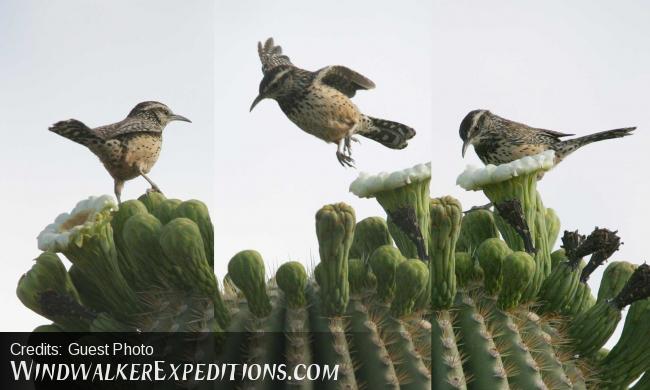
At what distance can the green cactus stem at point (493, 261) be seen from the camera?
2.09 m

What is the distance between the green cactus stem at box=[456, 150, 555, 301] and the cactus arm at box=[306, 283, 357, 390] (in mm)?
520

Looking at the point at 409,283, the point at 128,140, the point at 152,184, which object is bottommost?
the point at 409,283

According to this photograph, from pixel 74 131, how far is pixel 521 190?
41.5 inches

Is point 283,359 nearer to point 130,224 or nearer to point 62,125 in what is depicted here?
point 130,224

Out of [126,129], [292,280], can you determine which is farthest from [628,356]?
[126,129]

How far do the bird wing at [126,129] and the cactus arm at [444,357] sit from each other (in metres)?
0.81

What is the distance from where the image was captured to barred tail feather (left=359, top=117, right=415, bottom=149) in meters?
2.40

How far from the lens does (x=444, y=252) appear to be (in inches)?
82.5

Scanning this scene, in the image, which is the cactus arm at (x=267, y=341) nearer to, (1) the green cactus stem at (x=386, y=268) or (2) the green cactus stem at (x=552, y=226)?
(1) the green cactus stem at (x=386, y=268)

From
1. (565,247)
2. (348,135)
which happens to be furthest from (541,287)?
(348,135)

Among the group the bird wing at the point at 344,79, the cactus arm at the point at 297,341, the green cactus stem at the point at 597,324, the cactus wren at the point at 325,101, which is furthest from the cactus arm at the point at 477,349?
the bird wing at the point at 344,79

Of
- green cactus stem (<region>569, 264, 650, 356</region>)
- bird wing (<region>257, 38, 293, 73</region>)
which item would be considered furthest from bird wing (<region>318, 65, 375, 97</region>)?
green cactus stem (<region>569, 264, 650, 356</region>)

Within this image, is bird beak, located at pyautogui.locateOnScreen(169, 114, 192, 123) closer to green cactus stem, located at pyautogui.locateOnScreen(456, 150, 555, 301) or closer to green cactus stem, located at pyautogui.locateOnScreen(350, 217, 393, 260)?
green cactus stem, located at pyautogui.locateOnScreen(350, 217, 393, 260)

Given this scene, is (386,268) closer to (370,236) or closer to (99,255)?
(370,236)
